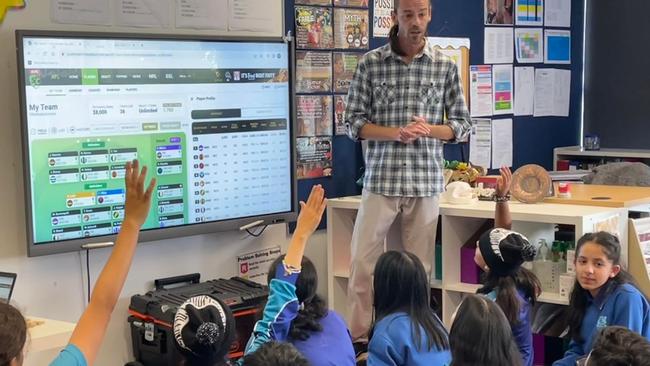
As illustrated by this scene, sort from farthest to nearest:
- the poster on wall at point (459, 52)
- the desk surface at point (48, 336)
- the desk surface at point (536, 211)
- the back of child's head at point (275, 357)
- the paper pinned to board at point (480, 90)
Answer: the paper pinned to board at point (480, 90) → the poster on wall at point (459, 52) → the desk surface at point (536, 211) → the desk surface at point (48, 336) → the back of child's head at point (275, 357)

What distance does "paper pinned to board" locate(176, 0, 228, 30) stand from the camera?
4.11m

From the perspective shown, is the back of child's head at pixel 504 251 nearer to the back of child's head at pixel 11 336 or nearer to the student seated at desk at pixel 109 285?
the student seated at desk at pixel 109 285

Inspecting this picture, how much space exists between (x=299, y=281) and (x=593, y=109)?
14.9ft

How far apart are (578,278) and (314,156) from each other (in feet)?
5.82

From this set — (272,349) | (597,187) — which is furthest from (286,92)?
(272,349)

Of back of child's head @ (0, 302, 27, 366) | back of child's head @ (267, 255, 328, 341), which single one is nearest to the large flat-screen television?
back of child's head @ (267, 255, 328, 341)

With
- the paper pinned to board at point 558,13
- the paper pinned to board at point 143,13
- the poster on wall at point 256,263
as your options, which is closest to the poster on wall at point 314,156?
the poster on wall at point 256,263

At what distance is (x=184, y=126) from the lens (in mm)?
4070

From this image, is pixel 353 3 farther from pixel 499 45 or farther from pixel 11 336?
pixel 11 336

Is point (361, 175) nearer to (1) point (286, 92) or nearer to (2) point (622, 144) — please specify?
(1) point (286, 92)

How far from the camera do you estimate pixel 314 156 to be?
4789 mm

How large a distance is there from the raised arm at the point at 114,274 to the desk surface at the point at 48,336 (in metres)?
1.04

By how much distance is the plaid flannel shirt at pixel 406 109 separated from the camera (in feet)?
13.9

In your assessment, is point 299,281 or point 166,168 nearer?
point 299,281
